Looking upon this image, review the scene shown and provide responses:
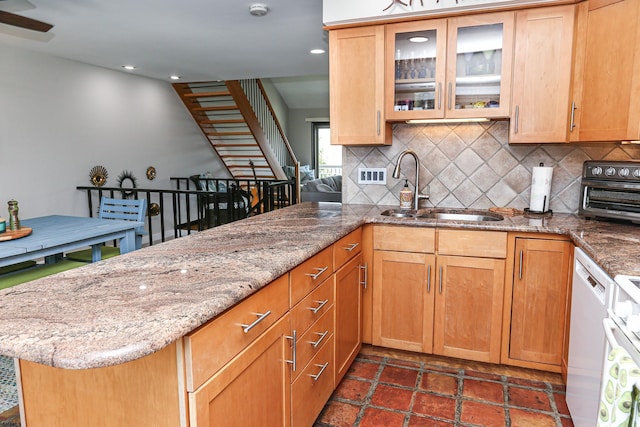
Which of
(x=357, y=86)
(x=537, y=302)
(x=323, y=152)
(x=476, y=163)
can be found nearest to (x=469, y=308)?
(x=537, y=302)

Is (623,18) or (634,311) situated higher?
(623,18)

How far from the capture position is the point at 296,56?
14.9 ft

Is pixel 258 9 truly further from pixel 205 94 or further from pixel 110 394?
pixel 205 94

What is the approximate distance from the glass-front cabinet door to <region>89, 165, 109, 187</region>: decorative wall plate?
3987 mm

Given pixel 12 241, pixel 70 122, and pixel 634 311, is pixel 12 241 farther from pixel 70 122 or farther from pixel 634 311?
pixel 634 311

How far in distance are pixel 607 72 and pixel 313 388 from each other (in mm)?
2166

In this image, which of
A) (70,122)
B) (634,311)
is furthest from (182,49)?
(634,311)

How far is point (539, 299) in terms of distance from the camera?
230 cm

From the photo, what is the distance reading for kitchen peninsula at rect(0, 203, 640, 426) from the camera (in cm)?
87

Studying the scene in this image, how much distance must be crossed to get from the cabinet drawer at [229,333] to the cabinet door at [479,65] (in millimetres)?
1720

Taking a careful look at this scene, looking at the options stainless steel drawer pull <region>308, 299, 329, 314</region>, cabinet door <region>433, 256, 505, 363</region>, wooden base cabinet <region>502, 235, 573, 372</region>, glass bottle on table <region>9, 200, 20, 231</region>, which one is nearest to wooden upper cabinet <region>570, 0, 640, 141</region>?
wooden base cabinet <region>502, 235, 573, 372</region>

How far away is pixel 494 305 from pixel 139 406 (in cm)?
194

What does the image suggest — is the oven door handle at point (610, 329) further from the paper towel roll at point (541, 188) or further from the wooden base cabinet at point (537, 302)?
the paper towel roll at point (541, 188)

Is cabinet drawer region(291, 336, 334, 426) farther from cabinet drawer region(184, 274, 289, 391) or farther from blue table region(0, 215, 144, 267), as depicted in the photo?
blue table region(0, 215, 144, 267)
